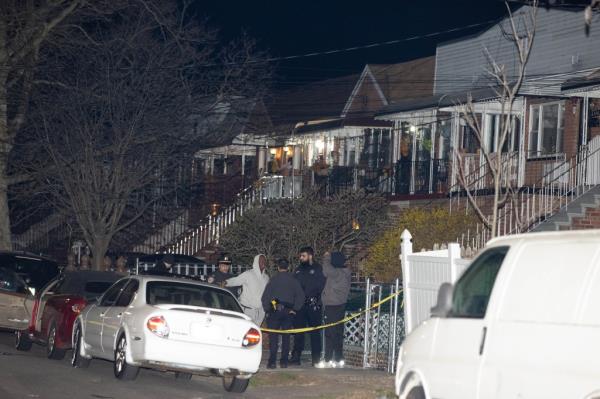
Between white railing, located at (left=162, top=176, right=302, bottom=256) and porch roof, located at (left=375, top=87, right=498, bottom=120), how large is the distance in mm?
4086

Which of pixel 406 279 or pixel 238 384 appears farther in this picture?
pixel 238 384

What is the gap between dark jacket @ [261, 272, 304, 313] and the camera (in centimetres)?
1669

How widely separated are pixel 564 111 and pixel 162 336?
54.3ft

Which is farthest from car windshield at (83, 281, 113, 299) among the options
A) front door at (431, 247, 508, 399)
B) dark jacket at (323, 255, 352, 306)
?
front door at (431, 247, 508, 399)

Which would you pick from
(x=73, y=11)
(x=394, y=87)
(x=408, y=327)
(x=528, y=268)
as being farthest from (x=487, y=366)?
(x=394, y=87)

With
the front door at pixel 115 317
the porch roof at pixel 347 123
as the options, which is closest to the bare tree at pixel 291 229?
the front door at pixel 115 317

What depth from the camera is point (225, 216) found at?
36.2 metres

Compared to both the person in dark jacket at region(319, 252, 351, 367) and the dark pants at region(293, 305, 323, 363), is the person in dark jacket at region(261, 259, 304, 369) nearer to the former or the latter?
the dark pants at region(293, 305, 323, 363)

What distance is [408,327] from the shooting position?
566 inches

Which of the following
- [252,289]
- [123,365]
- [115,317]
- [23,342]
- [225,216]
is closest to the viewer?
[123,365]

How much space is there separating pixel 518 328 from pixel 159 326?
642cm

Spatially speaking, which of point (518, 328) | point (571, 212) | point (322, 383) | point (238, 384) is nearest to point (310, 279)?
point (322, 383)

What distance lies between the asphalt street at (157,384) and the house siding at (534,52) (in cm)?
1227

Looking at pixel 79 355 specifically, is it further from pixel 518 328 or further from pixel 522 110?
pixel 522 110
